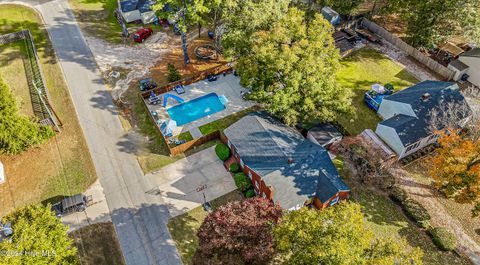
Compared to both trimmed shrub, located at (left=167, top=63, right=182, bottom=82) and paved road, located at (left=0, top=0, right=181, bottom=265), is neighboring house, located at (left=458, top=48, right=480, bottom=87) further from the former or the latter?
paved road, located at (left=0, top=0, right=181, bottom=265)

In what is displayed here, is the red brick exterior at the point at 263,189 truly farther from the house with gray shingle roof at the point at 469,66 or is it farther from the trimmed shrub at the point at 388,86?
the house with gray shingle roof at the point at 469,66

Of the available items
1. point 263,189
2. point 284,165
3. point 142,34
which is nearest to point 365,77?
point 284,165

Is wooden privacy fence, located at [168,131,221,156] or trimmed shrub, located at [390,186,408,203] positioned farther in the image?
wooden privacy fence, located at [168,131,221,156]

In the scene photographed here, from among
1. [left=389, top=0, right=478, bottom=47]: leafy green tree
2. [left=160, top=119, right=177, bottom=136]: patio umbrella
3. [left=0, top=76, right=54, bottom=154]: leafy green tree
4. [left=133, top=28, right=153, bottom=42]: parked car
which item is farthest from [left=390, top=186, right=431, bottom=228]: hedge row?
[left=133, top=28, right=153, bottom=42]: parked car

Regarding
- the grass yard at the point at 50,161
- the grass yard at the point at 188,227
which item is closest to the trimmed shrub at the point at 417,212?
the grass yard at the point at 188,227

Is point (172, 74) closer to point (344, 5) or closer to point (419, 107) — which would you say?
point (344, 5)

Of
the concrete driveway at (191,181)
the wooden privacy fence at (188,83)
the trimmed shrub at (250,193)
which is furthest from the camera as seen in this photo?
the wooden privacy fence at (188,83)
